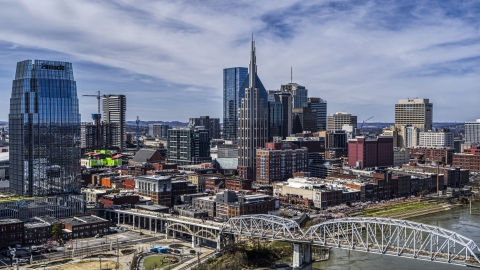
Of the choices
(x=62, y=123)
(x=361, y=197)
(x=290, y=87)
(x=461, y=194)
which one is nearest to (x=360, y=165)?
(x=461, y=194)

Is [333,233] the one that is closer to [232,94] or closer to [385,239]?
[385,239]

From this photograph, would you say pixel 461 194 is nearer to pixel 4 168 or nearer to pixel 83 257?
pixel 83 257

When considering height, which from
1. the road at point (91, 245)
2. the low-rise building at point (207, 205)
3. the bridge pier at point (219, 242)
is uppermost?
the low-rise building at point (207, 205)

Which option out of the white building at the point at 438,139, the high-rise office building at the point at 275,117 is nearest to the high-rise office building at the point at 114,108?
the high-rise office building at the point at 275,117

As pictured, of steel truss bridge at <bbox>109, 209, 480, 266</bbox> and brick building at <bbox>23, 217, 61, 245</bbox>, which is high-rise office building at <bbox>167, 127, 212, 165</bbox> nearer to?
steel truss bridge at <bbox>109, 209, 480, 266</bbox>

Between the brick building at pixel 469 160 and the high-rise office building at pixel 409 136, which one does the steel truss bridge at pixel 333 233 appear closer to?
the brick building at pixel 469 160

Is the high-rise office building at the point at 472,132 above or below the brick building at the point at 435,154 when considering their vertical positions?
above

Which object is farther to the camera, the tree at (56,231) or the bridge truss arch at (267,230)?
the tree at (56,231)
